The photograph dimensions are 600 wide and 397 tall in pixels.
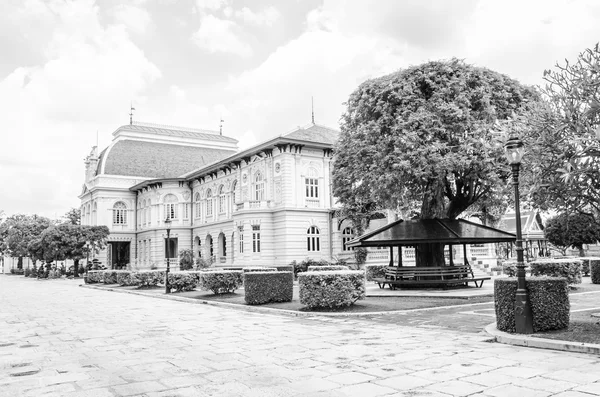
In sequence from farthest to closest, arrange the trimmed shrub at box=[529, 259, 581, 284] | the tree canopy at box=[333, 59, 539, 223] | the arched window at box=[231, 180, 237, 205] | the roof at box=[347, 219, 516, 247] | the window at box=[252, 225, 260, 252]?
the arched window at box=[231, 180, 237, 205], the window at box=[252, 225, 260, 252], the roof at box=[347, 219, 516, 247], the tree canopy at box=[333, 59, 539, 223], the trimmed shrub at box=[529, 259, 581, 284]

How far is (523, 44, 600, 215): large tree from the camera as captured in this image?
30.6 feet

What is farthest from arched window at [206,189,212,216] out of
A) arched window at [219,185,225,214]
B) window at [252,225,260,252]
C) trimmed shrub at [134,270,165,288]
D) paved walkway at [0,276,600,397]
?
paved walkway at [0,276,600,397]

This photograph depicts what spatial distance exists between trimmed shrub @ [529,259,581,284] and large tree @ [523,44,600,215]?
10.1 metres

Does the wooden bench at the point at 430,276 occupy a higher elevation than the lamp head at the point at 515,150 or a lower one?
lower

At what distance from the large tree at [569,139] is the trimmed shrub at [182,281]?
61.3 ft

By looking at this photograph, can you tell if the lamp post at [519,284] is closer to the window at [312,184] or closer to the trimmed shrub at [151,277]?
the trimmed shrub at [151,277]

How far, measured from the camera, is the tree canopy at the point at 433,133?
20.5 meters

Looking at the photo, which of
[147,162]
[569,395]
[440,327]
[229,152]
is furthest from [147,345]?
[229,152]

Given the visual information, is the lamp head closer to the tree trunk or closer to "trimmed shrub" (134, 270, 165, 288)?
the tree trunk

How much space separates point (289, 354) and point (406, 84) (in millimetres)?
15527

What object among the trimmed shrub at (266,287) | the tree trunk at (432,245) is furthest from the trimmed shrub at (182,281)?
the tree trunk at (432,245)

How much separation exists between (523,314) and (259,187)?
106 ft

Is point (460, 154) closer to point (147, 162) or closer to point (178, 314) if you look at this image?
point (178, 314)

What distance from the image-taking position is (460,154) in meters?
20.6
